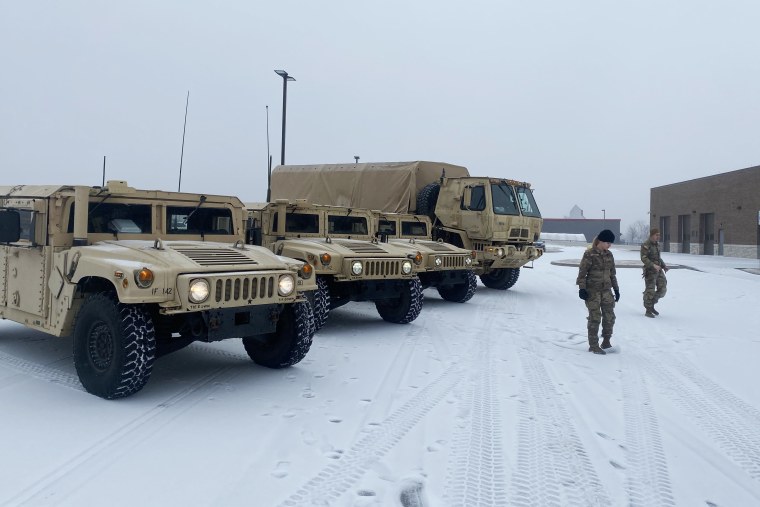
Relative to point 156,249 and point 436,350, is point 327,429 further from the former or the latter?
point 436,350

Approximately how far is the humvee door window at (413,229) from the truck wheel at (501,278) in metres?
3.02

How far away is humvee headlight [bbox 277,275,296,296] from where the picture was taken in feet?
16.4

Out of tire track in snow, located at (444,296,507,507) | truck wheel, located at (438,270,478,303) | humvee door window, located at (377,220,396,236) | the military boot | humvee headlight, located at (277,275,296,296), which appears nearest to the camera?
tire track in snow, located at (444,296,507,507)

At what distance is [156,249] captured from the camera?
4988 millimetres

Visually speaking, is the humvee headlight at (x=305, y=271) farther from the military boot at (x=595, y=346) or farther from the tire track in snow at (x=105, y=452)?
the military boot at (x=595, y=346)

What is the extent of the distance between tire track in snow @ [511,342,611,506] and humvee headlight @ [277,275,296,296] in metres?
2.08

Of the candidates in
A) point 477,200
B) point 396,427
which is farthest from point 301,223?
point 396,427

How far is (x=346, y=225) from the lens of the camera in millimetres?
9312

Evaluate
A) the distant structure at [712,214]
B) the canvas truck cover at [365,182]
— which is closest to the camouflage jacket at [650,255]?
the canvas truck cover at [365,182]

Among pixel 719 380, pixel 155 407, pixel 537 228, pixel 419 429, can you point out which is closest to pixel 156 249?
pixel 155 407

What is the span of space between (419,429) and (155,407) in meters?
1.98

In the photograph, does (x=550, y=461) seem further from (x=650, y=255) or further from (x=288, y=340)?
(x=650, y=255)

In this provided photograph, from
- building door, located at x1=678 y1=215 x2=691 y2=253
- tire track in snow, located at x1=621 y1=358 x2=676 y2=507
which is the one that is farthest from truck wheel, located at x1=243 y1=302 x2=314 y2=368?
building door, located at x1=678 y1=215 x2=691 y2=253

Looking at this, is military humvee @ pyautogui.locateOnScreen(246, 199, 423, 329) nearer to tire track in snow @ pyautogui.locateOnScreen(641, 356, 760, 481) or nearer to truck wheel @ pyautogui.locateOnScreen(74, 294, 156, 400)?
truck wheel @ pyautogui.locateOnScreen(74, 294, 156, 400)
